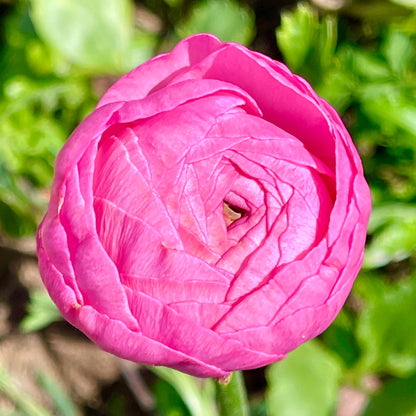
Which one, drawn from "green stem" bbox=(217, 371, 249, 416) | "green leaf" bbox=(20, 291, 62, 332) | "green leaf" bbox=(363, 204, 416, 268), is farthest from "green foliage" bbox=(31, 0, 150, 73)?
"green stem" bbox=(217, 371, 249, 416)

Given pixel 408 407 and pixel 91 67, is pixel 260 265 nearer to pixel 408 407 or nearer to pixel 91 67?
pixel 408 407

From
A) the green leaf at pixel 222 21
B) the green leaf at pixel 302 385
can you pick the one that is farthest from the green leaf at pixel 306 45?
the green leaf at pixel 302 385

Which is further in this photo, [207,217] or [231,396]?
[231,396]

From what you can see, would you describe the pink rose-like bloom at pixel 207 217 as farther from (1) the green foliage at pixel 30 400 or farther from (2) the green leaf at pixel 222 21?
(2) the green leaf at pixel 222 21

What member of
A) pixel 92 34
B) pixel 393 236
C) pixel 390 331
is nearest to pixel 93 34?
pixel 92 34

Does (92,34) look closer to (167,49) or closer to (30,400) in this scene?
(167,49)

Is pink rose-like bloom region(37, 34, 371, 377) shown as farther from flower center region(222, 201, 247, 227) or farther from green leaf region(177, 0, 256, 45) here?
green leaf region(177, 0, 256, 45)

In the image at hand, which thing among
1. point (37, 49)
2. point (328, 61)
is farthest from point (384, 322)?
point (37, 49)
